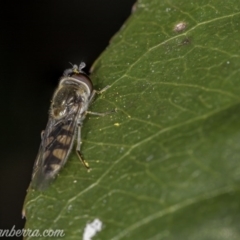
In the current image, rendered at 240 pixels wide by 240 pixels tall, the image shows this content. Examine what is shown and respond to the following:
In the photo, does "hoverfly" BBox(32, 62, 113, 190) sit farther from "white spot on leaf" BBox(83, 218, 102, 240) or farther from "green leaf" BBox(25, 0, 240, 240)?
"white spot on leaf" BBox(83, 218, 102, 240)

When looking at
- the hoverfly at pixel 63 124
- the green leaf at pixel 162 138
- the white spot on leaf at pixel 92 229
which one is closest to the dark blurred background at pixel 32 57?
the hoverfly at pixel 63 124

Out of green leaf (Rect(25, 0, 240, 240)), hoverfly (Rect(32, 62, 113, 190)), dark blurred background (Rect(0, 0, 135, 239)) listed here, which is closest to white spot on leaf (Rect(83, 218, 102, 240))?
green leaf (Rect(25, 0, 240, 240))

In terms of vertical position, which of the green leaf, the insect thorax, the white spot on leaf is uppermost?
the green leaf

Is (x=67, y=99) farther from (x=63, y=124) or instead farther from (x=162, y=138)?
(x=162, y=138)

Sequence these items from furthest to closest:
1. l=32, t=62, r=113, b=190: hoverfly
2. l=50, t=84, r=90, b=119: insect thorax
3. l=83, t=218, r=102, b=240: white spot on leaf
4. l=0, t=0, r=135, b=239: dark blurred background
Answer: l=0, t=0, r=135, b=239: dark blurred background, l=50, t=84, r=90, b=119: insect thorax, l=32, t=62, r=113, b=190: hoverfly, l=83, t=218, r=102, b=240: white spot on leaf

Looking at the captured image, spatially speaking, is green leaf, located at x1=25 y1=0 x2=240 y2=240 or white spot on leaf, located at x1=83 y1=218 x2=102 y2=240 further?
white spot on leaf, located at x1=83 y1=218 x2=102 y2=240

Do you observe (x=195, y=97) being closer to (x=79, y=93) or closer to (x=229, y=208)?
(x=229, y=208)

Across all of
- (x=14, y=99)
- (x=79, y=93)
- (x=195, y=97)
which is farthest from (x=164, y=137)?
(x=14, y=99)

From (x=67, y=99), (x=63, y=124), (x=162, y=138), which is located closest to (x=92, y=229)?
(x=162, y=138)
